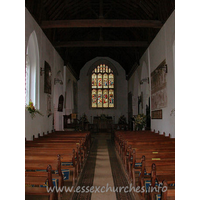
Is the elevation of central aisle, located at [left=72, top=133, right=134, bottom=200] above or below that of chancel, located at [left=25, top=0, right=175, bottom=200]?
below

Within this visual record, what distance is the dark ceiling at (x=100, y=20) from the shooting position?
861cm

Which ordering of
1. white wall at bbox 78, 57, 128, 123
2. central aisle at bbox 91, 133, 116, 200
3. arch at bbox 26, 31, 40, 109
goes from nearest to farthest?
1. central aisle at bbox 91, 133, 116, 200
2. arch at bbox 26, 31, 40, 109
3. white wall at bbox 78, 57, 128, 123

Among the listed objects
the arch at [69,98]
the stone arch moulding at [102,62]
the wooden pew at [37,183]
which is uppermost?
the stone arch moulding at [102,62]

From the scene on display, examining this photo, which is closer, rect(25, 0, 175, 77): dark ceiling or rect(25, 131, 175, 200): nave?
rect(25, 131, 175, 200): nave

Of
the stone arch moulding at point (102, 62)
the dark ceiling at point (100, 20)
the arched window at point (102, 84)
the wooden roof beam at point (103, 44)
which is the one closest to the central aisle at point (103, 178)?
the dark ceiling at point (100, 20)

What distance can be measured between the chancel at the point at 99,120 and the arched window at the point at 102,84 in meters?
2.88

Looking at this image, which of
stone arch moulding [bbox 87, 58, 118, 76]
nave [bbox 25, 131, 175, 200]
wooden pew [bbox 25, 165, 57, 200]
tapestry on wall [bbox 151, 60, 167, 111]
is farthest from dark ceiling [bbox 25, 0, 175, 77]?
wooden pew [bbox 25, 165, 57, 200]

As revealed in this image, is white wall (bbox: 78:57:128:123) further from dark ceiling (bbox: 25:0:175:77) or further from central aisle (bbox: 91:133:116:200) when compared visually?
central aisle (bbox: 91:133:116:200)

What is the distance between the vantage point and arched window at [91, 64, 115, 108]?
2117 centimetres

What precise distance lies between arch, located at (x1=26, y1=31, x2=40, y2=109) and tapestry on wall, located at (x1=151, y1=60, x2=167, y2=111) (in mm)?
4337

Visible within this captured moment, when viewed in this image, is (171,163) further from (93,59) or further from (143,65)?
(93,59)

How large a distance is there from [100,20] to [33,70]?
307 cm

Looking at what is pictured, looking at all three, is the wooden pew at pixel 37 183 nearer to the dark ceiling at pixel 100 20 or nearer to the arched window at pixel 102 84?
the dark ceiling at pixel 100 20
